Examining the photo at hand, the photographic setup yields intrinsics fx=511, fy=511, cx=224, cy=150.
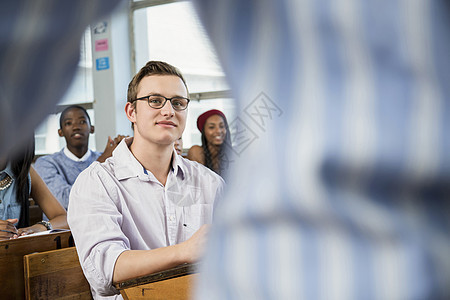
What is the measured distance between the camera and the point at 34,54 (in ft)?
0.53

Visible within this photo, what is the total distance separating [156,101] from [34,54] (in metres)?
0.42

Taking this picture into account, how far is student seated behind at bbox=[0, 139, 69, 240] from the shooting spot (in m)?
1.33

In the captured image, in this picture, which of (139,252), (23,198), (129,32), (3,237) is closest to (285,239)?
(129,32)

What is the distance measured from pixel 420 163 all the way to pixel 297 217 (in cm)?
3

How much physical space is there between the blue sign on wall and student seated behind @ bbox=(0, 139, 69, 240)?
1120mm

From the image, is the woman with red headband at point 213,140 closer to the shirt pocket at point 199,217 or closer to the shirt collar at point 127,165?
the shirt pocket at point 199,217

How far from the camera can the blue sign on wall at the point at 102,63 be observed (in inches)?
8.4

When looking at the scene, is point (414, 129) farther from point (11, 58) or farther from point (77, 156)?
point (77, 156)

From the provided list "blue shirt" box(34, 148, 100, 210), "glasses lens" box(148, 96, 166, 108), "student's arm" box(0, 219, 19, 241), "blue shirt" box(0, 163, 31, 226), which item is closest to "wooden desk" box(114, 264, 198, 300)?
"glasses lens" box(148, 96, 166, 108)

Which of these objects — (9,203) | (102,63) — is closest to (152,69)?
(102,63)

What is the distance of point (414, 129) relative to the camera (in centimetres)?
12

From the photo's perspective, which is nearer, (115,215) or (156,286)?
(156,286)

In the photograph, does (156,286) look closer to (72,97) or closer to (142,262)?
(142,262)

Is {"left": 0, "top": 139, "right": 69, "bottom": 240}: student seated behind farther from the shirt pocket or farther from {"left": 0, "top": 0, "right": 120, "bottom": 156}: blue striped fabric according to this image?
{"left": 0, "top": 0, "right": 120, "bottom": 156}: blue striped fabric
